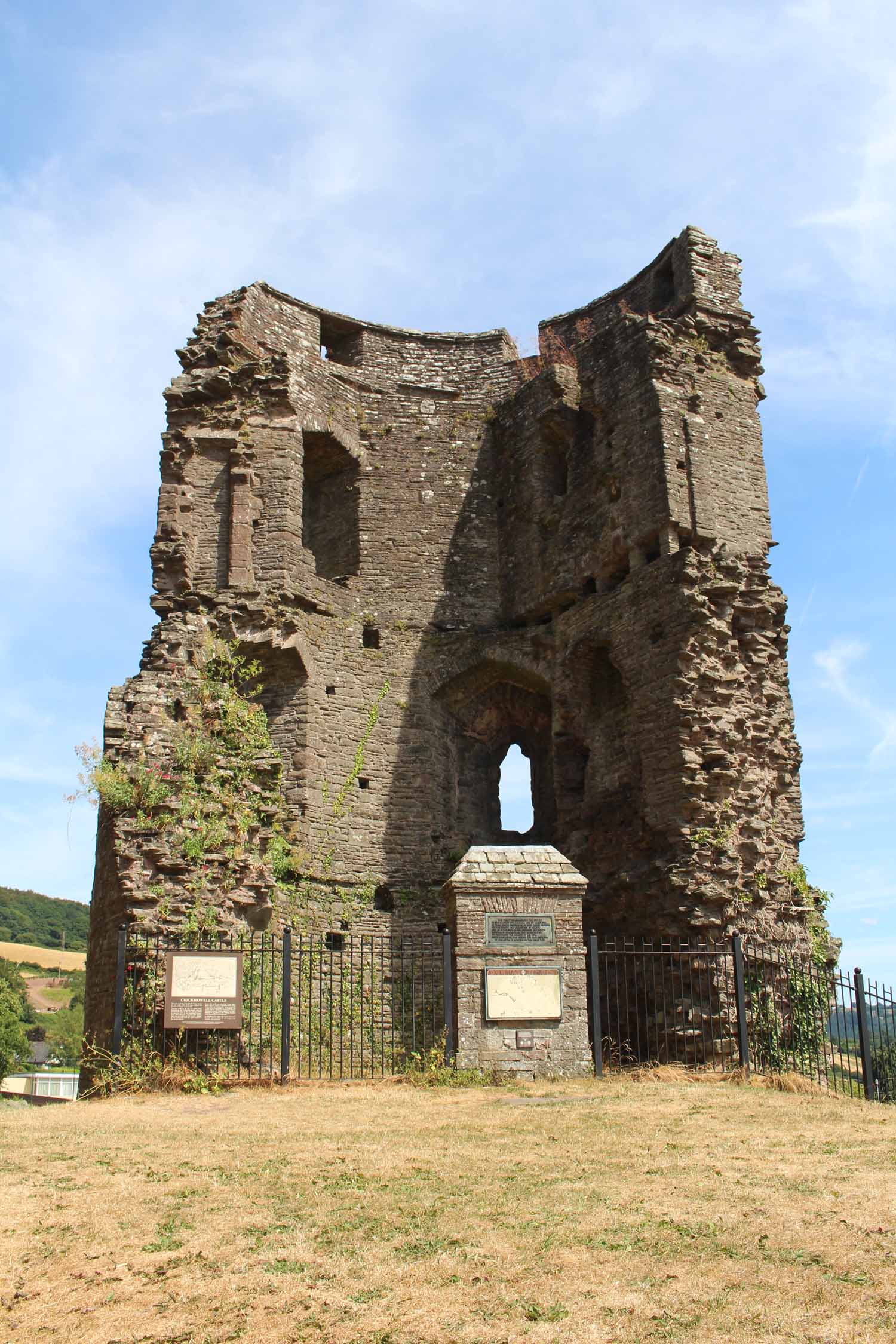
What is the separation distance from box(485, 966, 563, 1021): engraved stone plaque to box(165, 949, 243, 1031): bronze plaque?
2615 millimetres

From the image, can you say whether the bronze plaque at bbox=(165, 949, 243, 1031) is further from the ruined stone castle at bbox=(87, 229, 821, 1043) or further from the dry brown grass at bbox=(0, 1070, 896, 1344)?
the dry brown grass at bbox=(0, 1070, 896, 1344)

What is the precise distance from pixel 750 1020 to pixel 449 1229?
30.9 ft

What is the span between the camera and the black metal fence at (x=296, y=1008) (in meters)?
12.4

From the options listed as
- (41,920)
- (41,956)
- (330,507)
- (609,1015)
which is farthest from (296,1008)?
(41,920)

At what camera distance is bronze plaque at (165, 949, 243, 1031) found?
12.1 metres

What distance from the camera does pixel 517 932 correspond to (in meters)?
12.4

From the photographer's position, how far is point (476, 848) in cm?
1313

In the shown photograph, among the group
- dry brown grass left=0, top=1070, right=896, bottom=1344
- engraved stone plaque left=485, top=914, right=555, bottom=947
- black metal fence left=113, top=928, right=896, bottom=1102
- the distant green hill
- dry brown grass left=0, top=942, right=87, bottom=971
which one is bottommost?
dry brown grass left=0, top=1070, right=896, bottom=1344

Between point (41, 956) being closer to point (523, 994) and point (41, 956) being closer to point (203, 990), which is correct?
point (203, 990)

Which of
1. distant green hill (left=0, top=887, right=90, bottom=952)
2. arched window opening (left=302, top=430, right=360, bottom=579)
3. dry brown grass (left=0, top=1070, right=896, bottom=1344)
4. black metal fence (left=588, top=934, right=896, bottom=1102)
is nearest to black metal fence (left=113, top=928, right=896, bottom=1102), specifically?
black metal fence (left=588, top=934, right=896, bottom=1102)

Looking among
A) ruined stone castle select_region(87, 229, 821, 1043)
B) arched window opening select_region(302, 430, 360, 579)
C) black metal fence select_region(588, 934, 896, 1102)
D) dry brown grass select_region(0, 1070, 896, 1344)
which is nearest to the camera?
dry brown grass select_region(0, 1070, 896, 1344)

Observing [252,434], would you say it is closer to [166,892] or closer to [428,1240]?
[166,892]

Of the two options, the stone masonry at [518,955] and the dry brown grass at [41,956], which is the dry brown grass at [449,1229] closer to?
the stone masonry at [518,955]

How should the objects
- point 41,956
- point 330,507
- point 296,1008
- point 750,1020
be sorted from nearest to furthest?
point 750,1020, point 296,1008, point 330,507, point 41,956
